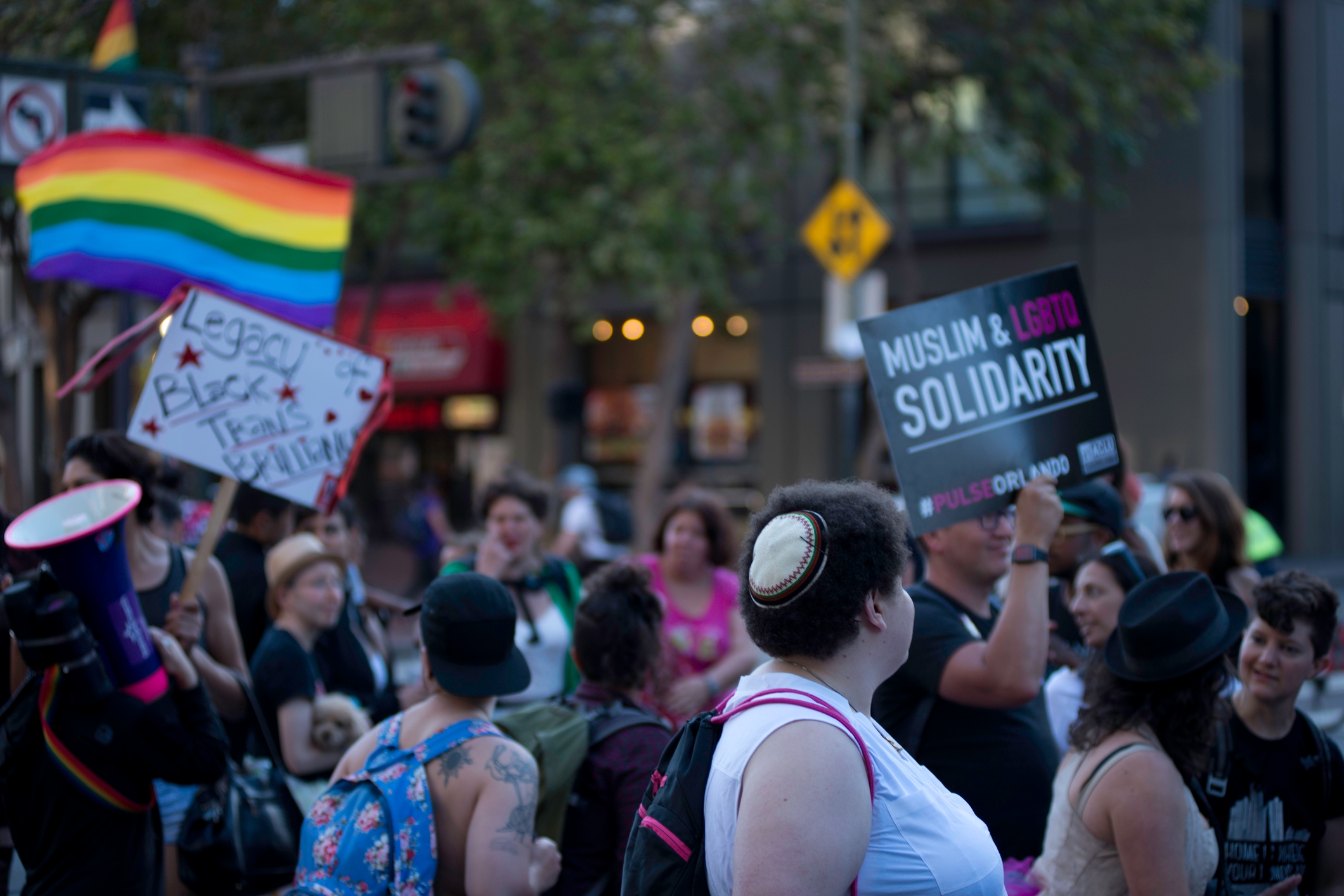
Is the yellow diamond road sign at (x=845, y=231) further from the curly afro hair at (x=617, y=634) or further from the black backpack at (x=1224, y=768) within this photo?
the black backpack at (x=1224, y=768)

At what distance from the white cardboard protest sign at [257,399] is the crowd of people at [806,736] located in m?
0.23

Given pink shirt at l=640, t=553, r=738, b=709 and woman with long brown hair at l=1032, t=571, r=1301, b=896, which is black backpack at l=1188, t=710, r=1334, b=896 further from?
pink shirt at l=640, t=553, r=738, b=709

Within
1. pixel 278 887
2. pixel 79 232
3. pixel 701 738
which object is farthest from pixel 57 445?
pixel 701 738

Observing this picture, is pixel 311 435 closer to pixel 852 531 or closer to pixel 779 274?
pixel 852 531

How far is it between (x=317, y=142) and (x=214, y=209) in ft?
9.71

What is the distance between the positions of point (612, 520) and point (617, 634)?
6.88m

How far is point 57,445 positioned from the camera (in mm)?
9828

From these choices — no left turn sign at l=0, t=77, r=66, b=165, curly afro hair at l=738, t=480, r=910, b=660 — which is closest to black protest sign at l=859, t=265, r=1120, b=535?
curly afro hair at l=738, t=480, r=910, b=660

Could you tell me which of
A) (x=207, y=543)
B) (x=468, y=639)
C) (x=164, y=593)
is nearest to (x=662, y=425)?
(x=164, y=593)

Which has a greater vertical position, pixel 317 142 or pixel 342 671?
pixel 317 142

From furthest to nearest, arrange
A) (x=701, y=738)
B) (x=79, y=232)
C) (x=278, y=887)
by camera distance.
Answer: (x=79, y=232) → (x=278, y=887) → (x=701, y=738)

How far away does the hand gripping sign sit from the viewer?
4285mm

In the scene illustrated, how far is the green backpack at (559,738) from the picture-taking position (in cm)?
333

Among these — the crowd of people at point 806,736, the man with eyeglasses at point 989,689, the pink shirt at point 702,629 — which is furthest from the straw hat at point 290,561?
the man with eyeglasses at point 989,689
